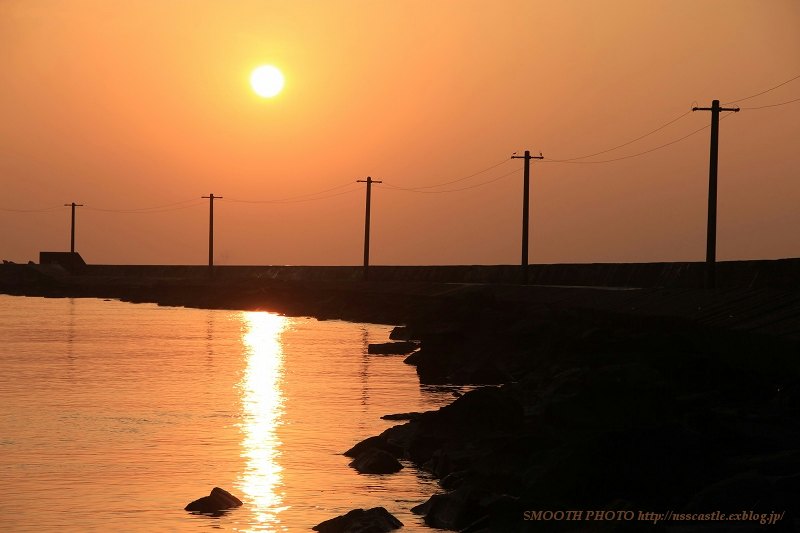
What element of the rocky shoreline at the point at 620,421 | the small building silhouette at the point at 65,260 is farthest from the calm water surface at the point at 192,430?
the small building silhouette at the point at 65,260

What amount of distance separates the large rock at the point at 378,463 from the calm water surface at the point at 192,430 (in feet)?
0.81

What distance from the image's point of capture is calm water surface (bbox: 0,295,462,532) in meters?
18.7

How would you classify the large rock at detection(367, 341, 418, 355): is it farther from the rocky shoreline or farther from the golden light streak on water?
the rocky shoreline

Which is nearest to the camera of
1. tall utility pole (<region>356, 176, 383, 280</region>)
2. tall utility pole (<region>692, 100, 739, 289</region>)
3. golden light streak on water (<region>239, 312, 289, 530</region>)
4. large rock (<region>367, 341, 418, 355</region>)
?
golden light streak on water (<region>239, 312, 289, 530</region>)

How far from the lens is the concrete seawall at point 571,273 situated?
142ft

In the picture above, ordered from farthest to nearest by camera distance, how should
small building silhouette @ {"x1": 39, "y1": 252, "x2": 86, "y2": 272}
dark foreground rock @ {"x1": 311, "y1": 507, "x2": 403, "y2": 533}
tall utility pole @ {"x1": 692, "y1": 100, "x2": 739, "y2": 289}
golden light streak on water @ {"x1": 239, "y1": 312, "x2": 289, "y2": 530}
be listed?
small building silhouette @ {"x1": 39, "y1": 252, "x2": 86, "y2": 272} < tall utility pole @ {"x1": 692, "y1": 100, "x2": 739, "y2": 289} < golden light streak on water @ {"x1": 239, "y1": 312, "x2": 289, "y2": 530} < dark foreground rock @ {"x1": 311, "y1": 507, "x2": 403, "y2": 533}

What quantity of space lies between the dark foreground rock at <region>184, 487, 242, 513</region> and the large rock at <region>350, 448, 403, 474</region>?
3.34m

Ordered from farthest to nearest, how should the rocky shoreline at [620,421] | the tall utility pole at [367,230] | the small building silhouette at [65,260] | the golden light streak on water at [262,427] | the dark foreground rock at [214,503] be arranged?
the small building silhouette at [65,260] → the tall utility pole at [367,230] → the golden light streak on water at [262,427] → the dark foreground rock at [214,503] → the rocky shoreline at [620,421]

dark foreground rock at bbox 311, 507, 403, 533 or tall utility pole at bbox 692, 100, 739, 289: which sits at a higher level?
tall utility pole at bbox 692, 100, 739, 289

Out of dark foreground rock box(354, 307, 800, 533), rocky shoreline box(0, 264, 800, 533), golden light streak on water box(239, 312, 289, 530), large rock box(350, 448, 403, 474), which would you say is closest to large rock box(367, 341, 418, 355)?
golden light streak on water box(239, 312, 289, 530)

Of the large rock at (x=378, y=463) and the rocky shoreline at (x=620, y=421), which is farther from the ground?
the rocky shoreline at (x=620, y=421)

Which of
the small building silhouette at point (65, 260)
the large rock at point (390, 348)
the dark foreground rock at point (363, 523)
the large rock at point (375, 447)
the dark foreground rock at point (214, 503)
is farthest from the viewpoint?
the small building silhouette at point (65, 260)

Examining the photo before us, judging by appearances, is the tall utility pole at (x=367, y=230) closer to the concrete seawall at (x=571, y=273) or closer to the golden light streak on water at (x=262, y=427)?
the concrete seawall at (x=571, y=273)

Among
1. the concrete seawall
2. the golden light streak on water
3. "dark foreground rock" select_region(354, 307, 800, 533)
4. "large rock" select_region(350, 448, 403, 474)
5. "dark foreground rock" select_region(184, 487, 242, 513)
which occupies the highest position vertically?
the concrete seawall
